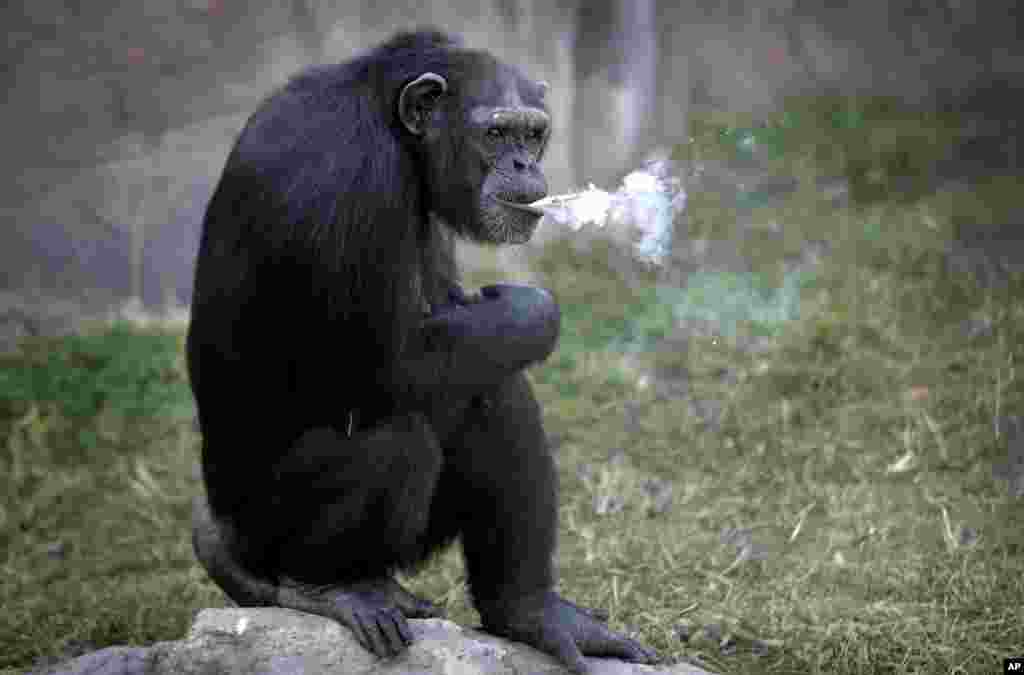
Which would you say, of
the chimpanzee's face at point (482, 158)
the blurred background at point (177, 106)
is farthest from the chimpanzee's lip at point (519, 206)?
the blurred background at point (177, 106)

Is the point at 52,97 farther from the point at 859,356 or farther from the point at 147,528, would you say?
the point at 859,356

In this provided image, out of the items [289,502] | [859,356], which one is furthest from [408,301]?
[859,356]

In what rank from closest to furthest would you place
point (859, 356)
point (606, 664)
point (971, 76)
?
point (606, 664) → point (859, 356) → point (971, 76)

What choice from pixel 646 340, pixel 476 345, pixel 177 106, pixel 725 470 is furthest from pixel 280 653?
pixel 177 106

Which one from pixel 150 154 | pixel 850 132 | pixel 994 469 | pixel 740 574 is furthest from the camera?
pixel 850 132

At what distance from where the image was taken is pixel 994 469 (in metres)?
6.15

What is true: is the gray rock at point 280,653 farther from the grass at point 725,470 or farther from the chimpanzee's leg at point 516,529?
the grass at point 725,470

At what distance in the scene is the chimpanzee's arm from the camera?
12.9 feet

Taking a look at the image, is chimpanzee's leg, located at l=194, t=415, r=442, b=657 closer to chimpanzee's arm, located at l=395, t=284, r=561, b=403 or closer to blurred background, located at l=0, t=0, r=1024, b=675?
chimpanzee's arm, located at l=395, t=284, r=561, b=403

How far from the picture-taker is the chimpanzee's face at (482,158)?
4305 millimetres

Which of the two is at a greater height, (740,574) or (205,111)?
(205,111)

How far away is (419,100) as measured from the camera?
13.9 ft

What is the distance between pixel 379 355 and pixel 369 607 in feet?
2.82

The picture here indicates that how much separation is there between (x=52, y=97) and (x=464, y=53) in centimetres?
462
